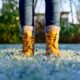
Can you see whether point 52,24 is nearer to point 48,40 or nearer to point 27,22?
point 48,40

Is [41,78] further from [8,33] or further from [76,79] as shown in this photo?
[8,33]

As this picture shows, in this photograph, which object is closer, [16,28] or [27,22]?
[27,22]

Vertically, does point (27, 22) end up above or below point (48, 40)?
above

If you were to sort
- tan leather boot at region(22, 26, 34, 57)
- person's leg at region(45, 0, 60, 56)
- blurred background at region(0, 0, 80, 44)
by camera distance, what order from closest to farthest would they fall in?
person's leg at region(45, 0, 60, 56) < tan leather boot at region(22, 26, 34, 57) < blurred background at region(0, 0, 80, 44)

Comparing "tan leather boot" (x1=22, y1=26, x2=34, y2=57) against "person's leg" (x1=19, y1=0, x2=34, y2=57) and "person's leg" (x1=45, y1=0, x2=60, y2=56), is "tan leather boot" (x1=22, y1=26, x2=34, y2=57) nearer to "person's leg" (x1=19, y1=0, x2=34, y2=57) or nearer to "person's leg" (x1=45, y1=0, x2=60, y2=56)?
"person's leg" (x1=19, y1=0, x2=34, y2=57)

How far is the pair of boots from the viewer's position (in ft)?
29.4

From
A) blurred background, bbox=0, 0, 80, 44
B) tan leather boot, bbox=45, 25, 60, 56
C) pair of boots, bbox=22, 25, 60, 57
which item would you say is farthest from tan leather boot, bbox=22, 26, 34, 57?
blurred background, bbox=0, 0, 80, 44

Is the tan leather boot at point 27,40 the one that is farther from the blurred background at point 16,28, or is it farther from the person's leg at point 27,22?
the blurred background at point 16,28

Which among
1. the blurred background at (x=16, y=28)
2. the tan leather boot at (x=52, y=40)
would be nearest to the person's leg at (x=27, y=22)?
the tan leather boot at (x=52, y=40)

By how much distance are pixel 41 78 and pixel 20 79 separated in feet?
0.96

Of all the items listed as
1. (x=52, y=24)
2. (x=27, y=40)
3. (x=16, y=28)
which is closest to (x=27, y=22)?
(x=27, y=40)

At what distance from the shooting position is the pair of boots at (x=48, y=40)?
8961 millimetres

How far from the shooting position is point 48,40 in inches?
356

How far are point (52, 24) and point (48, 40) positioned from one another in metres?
0.39
